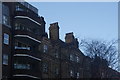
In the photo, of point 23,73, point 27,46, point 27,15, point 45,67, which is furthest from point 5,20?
point 45,67

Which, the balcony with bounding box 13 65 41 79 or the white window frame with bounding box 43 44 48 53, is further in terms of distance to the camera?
the white window frame with bounding box 43 44 48 53

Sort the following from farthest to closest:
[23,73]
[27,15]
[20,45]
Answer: [20,45] → [27,15] → [23,73]

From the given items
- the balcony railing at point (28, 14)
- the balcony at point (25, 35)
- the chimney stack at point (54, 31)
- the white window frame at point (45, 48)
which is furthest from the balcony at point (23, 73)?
the chimney stack at point (54, 31)

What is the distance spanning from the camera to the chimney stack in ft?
171

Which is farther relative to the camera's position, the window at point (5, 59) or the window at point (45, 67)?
the window at point (45, 67)

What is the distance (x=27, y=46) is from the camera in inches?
1703

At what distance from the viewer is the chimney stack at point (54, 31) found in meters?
52.2

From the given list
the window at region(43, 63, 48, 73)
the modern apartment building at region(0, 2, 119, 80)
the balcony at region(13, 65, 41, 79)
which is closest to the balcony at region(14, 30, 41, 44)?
the modern apartment building at region(0, 2, 119, 80)

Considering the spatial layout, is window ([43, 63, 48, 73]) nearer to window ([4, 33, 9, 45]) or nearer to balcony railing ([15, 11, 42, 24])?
balcony railing ([15, 11, 42, 24])

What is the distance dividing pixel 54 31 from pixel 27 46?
10367 mm

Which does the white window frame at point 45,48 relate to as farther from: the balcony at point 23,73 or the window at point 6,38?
the window at point 6,38

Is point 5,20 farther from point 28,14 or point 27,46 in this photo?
point 27,46

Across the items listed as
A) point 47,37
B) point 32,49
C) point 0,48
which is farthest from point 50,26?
point 0,48

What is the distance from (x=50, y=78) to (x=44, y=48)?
4.78 m
